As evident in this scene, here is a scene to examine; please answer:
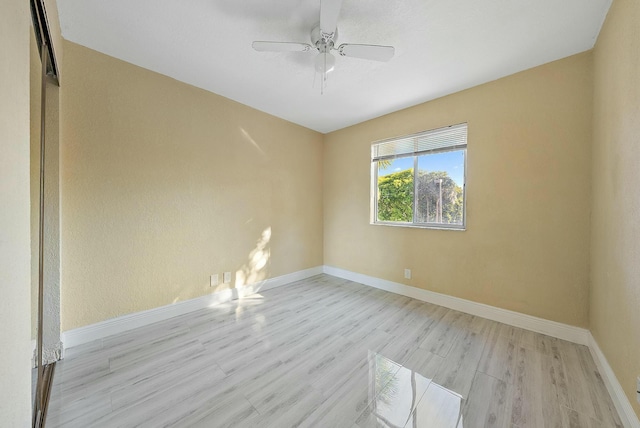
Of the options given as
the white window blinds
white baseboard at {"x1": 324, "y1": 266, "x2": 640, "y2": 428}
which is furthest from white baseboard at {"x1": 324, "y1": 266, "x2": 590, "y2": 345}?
the white window blinds

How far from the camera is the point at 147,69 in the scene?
231cm

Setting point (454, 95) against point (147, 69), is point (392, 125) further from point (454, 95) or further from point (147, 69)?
point (147, 69)

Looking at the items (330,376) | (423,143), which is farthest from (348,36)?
(330,376)

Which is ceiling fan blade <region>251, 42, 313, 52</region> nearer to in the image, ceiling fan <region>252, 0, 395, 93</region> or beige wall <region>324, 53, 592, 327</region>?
ceiling fan <region>252, 0, 395, 93</region>

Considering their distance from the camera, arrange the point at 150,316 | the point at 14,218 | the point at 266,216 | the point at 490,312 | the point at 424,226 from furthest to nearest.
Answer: the point at 266,216 < the point at 424,226 < the point at 490,312 < the point at 150,316 < the point at 14,218

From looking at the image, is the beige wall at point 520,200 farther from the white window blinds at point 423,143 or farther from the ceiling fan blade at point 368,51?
the ceiling fan blade at point 368,51

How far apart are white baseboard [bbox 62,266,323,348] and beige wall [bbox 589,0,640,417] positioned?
3274mm

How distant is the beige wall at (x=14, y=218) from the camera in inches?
25.2

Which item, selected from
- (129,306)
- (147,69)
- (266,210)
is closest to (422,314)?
(266,210)

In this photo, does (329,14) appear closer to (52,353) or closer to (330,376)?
(330,376)

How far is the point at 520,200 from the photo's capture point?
Answer: 7.50 ft

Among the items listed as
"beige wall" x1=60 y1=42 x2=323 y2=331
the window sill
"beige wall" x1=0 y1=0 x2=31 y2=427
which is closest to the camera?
"beige wall" x1=0 y1=0 x2=31 y2=427

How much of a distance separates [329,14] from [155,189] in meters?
2.24

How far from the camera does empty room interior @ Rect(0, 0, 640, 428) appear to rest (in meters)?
1.34
